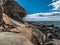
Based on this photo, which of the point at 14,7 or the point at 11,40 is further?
the point at 14,7

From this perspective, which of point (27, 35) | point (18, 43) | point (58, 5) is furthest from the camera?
point (58, 5)

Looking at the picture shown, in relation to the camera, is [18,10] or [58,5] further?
[58,5]

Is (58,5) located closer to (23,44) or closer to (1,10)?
(1,10)

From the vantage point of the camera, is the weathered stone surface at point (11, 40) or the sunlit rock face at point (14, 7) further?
the sunlit rock face at point (14, 7)

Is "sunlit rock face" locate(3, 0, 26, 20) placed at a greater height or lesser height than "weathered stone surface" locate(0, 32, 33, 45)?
greater

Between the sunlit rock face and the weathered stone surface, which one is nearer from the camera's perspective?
the weathered stone surface

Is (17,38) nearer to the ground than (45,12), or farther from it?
nearer to the ground

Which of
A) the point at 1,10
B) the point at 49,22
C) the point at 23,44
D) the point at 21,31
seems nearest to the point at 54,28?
the point at 49,22

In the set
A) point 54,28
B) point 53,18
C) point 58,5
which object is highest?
point 58,5

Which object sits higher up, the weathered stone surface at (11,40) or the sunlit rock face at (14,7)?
the sunlit rock face at (14,7)

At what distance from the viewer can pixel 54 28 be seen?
2762 mm

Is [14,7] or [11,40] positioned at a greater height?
[14,7]

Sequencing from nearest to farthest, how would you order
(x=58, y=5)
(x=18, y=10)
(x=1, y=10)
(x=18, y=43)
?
(x=18, y=43)
(x=1, y=10)
(x=18, y=10)
(x=58, y=5)

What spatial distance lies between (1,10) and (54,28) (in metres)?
1.26
